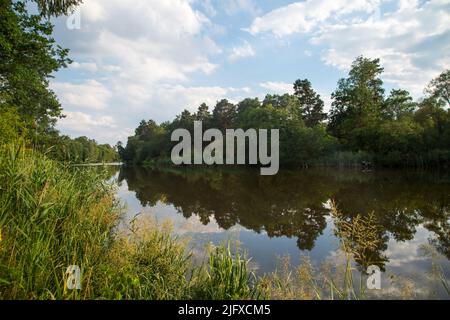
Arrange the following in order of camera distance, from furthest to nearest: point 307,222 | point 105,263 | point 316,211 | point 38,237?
point 316,211 < point 307,222 < point 105,263 < point 38,237

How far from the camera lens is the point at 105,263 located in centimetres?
405

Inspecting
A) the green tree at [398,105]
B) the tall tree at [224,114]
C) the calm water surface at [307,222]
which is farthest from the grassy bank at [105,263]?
the tall tree at [224,114]

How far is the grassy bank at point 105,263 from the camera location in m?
3.22

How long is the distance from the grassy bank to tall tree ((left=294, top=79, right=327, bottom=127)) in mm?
55087

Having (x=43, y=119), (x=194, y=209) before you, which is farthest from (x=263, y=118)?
(x=194, y=209)

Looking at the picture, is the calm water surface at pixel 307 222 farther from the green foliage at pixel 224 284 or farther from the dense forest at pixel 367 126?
the dense forest at pixel 367 126

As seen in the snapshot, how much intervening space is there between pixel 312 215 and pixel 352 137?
32807 mm

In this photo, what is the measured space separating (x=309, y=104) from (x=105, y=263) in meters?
58.3

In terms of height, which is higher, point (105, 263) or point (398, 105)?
point (398, 105)

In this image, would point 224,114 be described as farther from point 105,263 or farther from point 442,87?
point 105,263

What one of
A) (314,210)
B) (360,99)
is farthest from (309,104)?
(314,210)

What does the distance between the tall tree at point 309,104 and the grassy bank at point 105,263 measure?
55.1 metres

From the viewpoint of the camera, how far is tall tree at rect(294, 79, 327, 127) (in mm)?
57688

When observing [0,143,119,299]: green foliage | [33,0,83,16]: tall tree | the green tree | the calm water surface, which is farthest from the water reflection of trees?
the green tree
